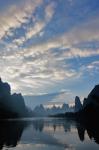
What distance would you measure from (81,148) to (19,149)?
877cm

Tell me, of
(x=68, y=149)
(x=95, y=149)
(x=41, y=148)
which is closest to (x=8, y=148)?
(x=41, y=148)

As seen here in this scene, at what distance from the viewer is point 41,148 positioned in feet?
139

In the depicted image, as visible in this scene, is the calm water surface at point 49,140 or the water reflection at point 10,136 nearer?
the calm water surface at point 49,140

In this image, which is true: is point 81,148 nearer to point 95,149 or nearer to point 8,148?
point 95,149

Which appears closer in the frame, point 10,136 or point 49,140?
point 49,140

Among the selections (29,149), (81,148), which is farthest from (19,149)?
(81,148)

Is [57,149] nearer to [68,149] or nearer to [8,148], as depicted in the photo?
[68,149]

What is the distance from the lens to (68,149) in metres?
40.7

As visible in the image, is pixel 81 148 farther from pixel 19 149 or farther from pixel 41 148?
pixel 19 149

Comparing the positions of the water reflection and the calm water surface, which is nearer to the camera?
the calm water surface

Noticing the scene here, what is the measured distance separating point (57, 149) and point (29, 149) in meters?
3.79

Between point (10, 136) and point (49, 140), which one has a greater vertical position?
point (10, 136)

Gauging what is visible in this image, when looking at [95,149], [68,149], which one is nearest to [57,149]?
[68,149]

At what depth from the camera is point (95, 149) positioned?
40.4 meters
